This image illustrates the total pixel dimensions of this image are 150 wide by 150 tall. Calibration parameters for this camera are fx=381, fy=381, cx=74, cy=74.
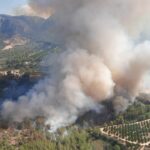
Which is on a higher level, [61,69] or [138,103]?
[61,69]

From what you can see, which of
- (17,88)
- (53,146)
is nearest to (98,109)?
(53,146)

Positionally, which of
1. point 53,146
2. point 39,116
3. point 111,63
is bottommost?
point 53,146

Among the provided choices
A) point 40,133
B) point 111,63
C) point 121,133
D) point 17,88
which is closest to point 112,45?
point 111,63

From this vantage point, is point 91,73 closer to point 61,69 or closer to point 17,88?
point 61,69

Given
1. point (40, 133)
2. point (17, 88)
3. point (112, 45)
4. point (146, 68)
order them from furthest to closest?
point (17, 88) < point (146, 68) < point (112, 45) < point (40, 133)

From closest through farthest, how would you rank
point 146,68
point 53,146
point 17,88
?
point 53,146
point 146,68
point 17,88

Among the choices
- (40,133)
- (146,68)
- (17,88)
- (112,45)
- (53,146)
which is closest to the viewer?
(53,146)

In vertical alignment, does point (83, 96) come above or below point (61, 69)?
below

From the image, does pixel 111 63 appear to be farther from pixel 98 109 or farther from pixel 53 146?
pixel 53 146

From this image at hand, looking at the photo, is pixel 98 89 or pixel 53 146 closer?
pixel 53 146
